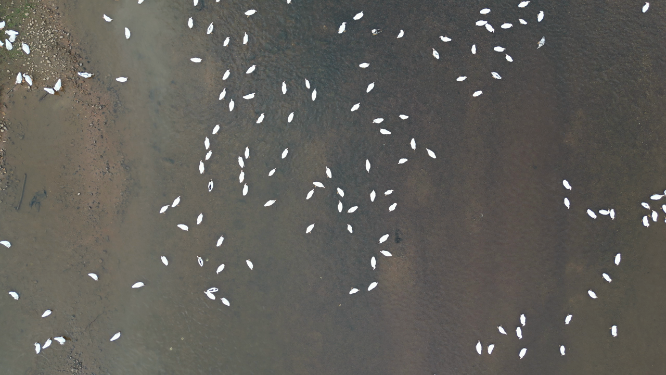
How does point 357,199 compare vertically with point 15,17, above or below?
below

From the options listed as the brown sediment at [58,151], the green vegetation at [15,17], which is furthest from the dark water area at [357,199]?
the green vegetation at [15,17]

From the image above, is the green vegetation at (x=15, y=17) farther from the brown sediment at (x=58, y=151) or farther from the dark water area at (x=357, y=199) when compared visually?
the dark water area at (x=357, y=199)

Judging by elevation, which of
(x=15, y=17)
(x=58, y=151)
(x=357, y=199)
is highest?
(x=15, y=17)

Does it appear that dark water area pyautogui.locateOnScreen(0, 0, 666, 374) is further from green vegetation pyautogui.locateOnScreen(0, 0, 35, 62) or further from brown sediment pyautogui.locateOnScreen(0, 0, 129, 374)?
green vegetation pyautogui.locateOnScreen(0, 0, 35, 62)

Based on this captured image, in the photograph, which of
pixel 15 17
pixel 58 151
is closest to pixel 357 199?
pixel 58 151

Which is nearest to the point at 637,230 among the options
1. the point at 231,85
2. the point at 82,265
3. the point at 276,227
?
the point at 276,227

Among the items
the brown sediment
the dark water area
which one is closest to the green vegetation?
the brown sediment

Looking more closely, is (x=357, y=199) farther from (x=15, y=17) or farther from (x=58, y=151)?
(x=15, y=17)
